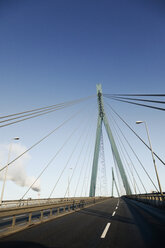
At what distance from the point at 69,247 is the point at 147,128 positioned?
18.3 meters

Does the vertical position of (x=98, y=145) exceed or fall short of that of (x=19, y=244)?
it exceeds it

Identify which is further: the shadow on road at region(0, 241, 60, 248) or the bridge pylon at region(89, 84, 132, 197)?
the bridge pylon at region(89, 84, 132, 197)

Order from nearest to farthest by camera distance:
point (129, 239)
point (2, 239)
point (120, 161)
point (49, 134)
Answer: point (129, 239) → point (2, 239) → point (49, 134) → point (120, 161)

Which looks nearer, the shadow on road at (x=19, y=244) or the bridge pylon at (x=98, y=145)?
the shadow on road at (x=19, y=244)

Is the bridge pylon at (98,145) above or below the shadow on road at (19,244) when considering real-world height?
above

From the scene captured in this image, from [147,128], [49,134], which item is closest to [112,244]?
[49,134]

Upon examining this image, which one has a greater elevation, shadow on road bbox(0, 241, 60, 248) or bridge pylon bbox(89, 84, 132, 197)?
bridge pylon bbox(89, 84, 132, 197)

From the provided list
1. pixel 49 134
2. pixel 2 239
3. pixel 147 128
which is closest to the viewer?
pixel 2 239

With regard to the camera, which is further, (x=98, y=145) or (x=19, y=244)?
(x=98, y=145)

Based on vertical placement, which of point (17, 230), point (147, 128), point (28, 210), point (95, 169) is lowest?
point (17, 230)

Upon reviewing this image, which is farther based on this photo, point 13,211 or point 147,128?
point 147,128

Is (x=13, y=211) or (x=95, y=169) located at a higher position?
(x=95, y=169)

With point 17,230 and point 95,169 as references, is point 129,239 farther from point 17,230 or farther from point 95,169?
point 95,169

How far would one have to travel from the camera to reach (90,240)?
17.0 feet
